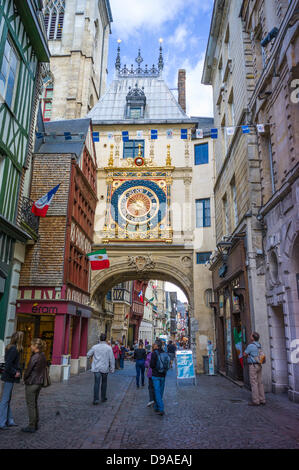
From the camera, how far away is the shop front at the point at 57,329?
13.5 meters

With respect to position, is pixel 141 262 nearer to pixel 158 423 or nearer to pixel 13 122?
pixel 13 122

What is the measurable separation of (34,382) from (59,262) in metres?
8.93

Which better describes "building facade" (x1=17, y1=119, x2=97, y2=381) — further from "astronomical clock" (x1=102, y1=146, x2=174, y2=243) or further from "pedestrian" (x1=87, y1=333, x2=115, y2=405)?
"pedestrian" (x1=87, y1=333, x2=115, y2=405)

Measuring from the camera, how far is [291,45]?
26.5 feet

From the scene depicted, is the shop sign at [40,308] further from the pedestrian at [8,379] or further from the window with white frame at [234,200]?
the pedestrian at [8,379]

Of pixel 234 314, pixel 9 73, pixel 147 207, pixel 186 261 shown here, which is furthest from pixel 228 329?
pixel 9 73

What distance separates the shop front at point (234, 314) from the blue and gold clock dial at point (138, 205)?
592cm

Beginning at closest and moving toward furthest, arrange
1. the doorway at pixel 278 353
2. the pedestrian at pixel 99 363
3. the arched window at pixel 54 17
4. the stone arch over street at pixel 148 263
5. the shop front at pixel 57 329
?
1. the pedestrian at pixel 99 363
2. the doorway at pixel 278 353
3. the shop front at pixel 57 329
4. the stone arch over street at pixel 148 263
5. the arched window at pixel 54 17

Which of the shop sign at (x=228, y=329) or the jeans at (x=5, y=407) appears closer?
the jeans at (x=5, y=407)

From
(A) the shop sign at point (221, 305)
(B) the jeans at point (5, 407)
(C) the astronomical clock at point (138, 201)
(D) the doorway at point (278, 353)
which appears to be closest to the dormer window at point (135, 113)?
(C) the astronomical clock at point (138, 201)

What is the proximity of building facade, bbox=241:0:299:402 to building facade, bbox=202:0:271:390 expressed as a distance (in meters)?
0.29

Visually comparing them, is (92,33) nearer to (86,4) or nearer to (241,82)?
(86,4)

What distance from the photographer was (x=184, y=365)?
40.0ft

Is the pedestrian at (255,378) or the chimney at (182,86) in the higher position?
the chimney at (182,86)
